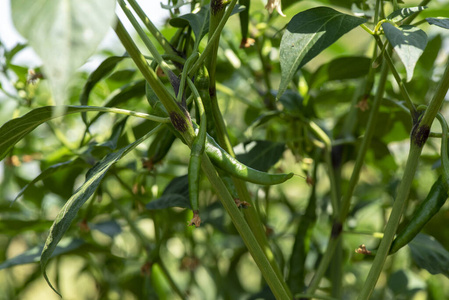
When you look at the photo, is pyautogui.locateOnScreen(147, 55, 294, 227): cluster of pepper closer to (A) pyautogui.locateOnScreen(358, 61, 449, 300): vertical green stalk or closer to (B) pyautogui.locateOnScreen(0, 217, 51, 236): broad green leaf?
(A) pyautogui.locateOnScreen(358, 61, 449, 300): vertical green stalk

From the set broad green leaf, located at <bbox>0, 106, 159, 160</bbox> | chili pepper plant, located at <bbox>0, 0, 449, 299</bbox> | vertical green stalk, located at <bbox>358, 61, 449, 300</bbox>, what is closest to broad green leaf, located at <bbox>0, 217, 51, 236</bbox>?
chili pepper plant, located at <bbox>0, 0, 449, 299</bbox>

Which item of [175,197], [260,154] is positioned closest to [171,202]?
[175,197]

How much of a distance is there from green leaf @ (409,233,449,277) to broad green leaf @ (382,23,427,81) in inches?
9.3

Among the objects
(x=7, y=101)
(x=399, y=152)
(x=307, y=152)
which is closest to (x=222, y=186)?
(x=307, y=152)

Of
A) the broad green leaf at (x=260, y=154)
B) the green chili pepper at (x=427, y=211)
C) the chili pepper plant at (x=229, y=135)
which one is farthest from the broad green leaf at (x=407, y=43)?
the broad green leaf at (x=260, y=154)

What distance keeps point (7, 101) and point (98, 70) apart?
10.2 inches

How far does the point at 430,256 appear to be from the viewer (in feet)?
1.47

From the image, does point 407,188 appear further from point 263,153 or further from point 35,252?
point 35,252

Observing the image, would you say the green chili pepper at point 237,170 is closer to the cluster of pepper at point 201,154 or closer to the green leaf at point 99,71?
the cluster of pepper at point 201,154

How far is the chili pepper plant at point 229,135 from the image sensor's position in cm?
29

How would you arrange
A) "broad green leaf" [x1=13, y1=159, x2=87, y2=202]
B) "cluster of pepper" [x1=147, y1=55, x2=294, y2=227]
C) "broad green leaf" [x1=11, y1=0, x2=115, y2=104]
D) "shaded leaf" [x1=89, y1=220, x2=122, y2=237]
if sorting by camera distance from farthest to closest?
"shaded leaf" [x1=89, y1=220, x2=122, y2=237] → "broad green leaf" [x1=13, y1=159, x2=87, y2=202] → "cluster of pepper" [x1=147, y1=55, x2=294, y2=227] → "broad green leaf" [x1=11, y1=0, x2=115, y2=104]

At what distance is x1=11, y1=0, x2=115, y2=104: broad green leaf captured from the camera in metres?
0.17

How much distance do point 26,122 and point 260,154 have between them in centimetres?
23

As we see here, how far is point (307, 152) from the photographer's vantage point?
1.80 feet
